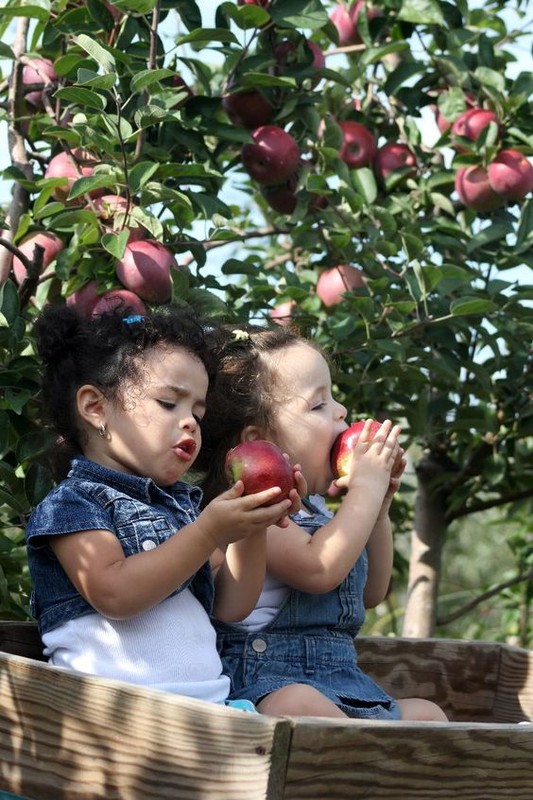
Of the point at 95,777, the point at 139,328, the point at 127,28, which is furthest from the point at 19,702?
the point at 127,28

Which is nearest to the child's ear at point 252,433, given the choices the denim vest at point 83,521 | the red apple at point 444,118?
the denim vest at point 83,521

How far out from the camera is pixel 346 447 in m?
1.78

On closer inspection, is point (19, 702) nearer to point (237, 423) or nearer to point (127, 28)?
point (237, 423)

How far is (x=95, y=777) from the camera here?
4.27ft

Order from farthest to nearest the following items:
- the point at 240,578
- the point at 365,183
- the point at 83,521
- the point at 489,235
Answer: the point at 365,183
the point at 489,235
the point at 240,578
the point at 83,521

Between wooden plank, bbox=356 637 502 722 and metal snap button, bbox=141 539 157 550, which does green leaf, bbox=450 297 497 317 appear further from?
metal snap button, bbox=141 539 157 550

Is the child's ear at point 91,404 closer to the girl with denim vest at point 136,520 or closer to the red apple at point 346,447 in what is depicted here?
the girl with denim vest at point 136,520

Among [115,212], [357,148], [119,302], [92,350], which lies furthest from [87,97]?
[357,148]

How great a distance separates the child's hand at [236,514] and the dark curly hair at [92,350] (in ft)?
0.93

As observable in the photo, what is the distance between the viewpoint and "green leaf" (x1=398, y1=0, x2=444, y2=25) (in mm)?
2539

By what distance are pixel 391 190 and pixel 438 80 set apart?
268 millimetres

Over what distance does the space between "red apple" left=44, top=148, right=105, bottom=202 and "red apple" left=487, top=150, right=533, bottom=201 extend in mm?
844

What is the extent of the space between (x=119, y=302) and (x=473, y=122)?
1.01m

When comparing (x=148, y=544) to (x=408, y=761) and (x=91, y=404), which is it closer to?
(x=91, y=404)
